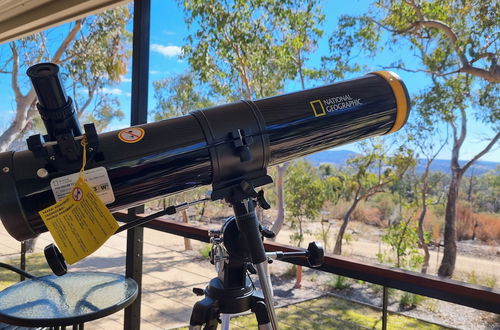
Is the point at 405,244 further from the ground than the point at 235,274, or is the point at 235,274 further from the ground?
the point at 235,274

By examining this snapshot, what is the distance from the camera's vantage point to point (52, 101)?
0.65m

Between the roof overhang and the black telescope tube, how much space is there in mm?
1107

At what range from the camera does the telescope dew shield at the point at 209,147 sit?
0.66m

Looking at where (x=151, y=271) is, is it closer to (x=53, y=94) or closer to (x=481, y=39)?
(x=481, y=39)

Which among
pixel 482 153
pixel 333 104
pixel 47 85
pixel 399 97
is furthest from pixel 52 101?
pixel 482 153

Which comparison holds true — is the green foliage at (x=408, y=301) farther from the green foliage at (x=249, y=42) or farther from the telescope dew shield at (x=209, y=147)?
the telescope dew shield at (x=209, y=147)

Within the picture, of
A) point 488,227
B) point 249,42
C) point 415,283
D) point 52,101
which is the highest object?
point 249,42

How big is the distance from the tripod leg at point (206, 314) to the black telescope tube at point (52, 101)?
0.42m

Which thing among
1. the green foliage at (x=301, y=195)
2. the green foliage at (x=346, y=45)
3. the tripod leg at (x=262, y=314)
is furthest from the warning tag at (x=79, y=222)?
the green foliage at (x=301, y=195)

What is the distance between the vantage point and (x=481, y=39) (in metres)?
4.51

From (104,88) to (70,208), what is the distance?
690cm

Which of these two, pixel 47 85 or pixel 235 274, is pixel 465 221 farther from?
pixel 47 85

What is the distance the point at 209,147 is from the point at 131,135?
0.15 meters

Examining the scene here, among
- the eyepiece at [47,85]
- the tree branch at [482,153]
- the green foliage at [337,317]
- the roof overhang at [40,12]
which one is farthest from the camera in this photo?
the tree branch at [482,153]
